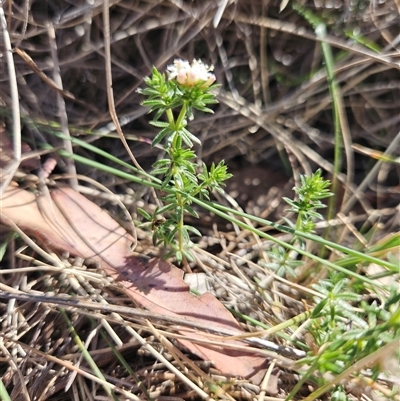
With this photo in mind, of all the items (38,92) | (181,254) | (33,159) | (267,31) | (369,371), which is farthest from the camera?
(267,31)

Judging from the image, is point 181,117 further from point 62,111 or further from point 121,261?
point 62,111

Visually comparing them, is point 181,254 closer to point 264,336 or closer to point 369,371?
point 264,336

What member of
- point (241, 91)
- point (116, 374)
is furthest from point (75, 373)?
point (241, 91)

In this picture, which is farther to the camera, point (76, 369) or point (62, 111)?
point (62, 111)

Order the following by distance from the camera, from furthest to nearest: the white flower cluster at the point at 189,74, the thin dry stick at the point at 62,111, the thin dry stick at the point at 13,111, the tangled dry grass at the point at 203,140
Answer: the thin dry stick at the point at 62,111 → the thin dry stick at the point at 13,111 → the tangled dry grass at the point at 203,140 → the white flower cluster at the point at 189,74

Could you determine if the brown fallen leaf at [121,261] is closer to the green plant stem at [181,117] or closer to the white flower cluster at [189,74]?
the green plant stem at [181,117]

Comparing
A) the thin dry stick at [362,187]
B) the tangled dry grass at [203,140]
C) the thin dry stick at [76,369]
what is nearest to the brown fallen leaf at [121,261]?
the tangled dry grass at [203,140]

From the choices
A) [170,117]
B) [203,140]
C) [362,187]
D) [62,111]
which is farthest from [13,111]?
[362,187]
